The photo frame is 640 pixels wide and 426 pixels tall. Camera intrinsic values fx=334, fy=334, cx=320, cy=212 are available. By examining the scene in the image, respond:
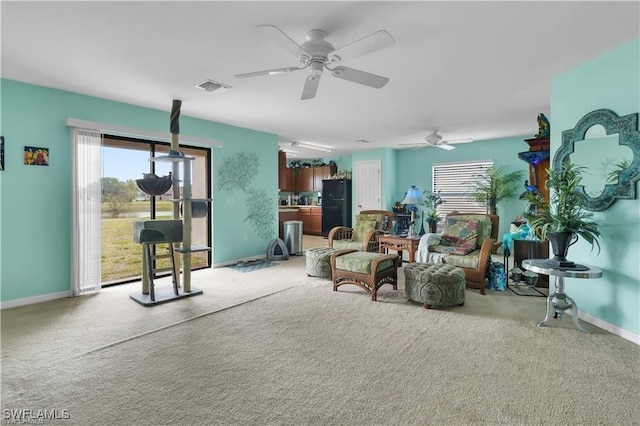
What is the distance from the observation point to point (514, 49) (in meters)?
2.83

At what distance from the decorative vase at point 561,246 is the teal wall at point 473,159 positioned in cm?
332

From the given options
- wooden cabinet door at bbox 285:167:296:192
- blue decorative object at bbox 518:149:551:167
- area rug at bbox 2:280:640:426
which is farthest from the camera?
wooden cabinet door at bbox 285:167:296:192

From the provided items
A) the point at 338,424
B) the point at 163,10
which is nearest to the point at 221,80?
the point at 163,10

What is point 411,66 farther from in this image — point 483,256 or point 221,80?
point 483,256

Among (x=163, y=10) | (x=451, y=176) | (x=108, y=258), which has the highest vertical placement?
(x=163, y=10)

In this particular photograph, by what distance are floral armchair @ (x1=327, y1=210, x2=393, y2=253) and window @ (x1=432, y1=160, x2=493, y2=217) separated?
2752 millimetres

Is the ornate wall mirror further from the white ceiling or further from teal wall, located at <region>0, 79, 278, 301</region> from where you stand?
teal wall, located at <region>0, 79, 278, 301</region>

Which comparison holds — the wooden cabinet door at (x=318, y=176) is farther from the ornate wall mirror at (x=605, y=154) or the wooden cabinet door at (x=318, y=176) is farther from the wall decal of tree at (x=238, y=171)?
the ornate wall mirror at (x=605, y=154)

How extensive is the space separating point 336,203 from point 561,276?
666 cm

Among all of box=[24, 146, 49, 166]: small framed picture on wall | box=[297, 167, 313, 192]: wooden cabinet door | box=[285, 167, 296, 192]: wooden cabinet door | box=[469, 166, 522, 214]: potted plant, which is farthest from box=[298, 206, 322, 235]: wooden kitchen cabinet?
box=[24, 146, 49, 166]: small framed picture on wall

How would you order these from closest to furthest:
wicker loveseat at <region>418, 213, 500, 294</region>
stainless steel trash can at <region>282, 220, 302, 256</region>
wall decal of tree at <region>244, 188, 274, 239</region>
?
wicker loveseat at <region>418, 213, 500, 294</region> < wall decal of tree at <region>244, 188, 274, 239</region> < stainless steel trash can at <region>282, 220, 302, 256</region>

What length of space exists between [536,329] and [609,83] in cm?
223

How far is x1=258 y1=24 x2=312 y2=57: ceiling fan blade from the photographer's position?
6.72 ft

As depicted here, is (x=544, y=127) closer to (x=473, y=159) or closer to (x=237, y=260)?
(x=473, y=159)
